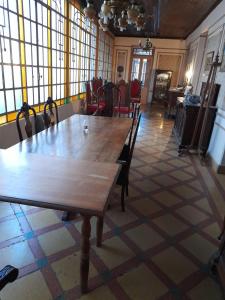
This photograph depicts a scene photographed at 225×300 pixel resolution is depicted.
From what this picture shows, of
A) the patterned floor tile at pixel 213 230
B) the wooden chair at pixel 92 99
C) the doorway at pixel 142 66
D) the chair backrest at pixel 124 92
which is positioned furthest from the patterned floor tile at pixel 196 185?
the doorway at pixel 142 66

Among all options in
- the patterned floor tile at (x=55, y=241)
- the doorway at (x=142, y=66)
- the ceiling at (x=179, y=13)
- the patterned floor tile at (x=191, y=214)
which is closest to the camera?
the patterned floor tile at (x=55, y=241)

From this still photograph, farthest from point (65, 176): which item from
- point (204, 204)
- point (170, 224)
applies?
point (204, 204)

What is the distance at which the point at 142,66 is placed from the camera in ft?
30.5

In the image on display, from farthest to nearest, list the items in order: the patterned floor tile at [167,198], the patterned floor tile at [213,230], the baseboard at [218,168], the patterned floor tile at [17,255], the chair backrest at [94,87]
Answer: the chair backrest at [94,87] < the baseboard at [218,168] < the patterned floor tile at [167,198] < the patterned floor tile at [213,230] < the patterned floor tile at [17,255]

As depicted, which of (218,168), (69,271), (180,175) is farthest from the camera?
(218,168)

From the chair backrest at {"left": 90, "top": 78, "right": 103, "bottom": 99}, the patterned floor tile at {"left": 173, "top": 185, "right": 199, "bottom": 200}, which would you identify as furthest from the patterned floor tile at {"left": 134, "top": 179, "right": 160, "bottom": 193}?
the chair backrest at {"left": 90, "top": 78, "right": 103, "bottom": 99}

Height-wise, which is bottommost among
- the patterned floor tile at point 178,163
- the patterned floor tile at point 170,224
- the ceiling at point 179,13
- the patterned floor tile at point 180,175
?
the patterned floor tile at point 170,224

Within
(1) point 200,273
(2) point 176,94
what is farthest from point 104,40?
(1) point 200,273

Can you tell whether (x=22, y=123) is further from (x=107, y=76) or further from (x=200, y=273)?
(x=107, y=76)

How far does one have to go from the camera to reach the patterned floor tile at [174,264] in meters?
1.50

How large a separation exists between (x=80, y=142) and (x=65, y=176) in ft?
2.68

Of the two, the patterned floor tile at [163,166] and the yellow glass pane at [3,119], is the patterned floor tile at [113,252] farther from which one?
the yellow glass pane at [3,119]

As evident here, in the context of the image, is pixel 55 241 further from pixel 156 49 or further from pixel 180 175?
pixel 156 49

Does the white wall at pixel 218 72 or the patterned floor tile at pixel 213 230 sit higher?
the white wall at pixel 218 72
